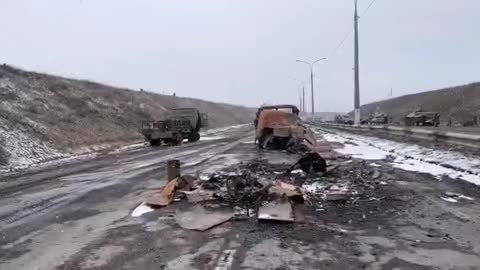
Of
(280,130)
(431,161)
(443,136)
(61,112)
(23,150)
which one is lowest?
(23,150)

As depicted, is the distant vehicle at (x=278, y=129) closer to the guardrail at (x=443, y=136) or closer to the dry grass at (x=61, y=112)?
the guardrail at (x=443, y=136)

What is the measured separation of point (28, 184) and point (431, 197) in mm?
10515

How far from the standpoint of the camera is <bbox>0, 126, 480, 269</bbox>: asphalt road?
22.7ft

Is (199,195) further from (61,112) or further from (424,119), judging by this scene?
(424,119)

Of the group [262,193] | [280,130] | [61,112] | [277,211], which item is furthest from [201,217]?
[61,112]

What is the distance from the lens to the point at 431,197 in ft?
38.5

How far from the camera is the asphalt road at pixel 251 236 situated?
6918 millimetres

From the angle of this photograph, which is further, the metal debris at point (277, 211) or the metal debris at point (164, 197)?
the metal debris at point (164, 197)

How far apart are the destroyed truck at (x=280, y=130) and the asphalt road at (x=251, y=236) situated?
1424 centimetres

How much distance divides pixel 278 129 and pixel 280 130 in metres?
0.13

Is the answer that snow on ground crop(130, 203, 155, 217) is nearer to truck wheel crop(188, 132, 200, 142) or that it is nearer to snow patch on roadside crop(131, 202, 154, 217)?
snow patch on roadside crop(131, 202, 154, 217)

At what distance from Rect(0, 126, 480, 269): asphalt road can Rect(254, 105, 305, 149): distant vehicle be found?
1451cm

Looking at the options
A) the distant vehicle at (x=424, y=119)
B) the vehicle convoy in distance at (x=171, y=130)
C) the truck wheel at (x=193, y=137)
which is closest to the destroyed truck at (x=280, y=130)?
the vehicle convoy in distance at (x=171, y=130)

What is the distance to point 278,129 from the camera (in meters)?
28.0
